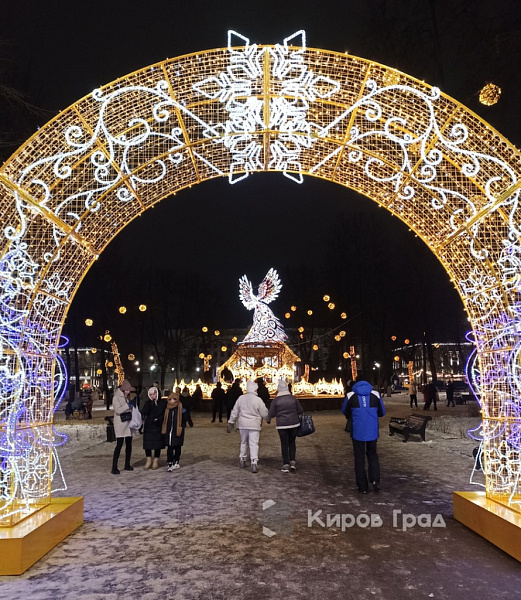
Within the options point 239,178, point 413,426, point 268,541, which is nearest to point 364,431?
point 268,541

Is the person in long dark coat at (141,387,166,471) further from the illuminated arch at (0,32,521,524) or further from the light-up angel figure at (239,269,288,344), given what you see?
the light-up angel figure at (239,269,288,344)

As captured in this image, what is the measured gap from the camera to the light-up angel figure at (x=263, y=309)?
25469 millimetres

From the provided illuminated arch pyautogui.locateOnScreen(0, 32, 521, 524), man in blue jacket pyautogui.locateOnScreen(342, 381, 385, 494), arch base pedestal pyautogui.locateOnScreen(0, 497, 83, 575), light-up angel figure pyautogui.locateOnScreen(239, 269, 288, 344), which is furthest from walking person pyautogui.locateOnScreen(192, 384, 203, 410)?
arch base pedestal pyautogui.locateOnScreen(0, 497, 83, 575)

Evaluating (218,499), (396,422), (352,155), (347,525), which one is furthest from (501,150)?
(396,422)

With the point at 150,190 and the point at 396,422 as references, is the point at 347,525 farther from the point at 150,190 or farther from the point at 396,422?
the point at 396,422

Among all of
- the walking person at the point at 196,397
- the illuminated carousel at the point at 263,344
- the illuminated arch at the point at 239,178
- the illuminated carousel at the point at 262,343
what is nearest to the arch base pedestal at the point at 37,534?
the illuminated arch at the point at 239,178

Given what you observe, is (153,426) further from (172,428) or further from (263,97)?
(263,97)

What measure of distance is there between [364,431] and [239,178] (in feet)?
13.0

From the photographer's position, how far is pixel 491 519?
5355 mm

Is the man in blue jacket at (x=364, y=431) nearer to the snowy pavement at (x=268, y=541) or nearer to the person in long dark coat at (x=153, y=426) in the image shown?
the snowy pavement at (x=268, y=541)

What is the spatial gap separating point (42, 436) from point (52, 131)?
11.5 ft

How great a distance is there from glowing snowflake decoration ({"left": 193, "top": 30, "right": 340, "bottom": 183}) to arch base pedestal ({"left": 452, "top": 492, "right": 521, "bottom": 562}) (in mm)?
4306

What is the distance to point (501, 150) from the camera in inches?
228

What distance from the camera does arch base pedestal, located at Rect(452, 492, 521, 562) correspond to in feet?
16.1
